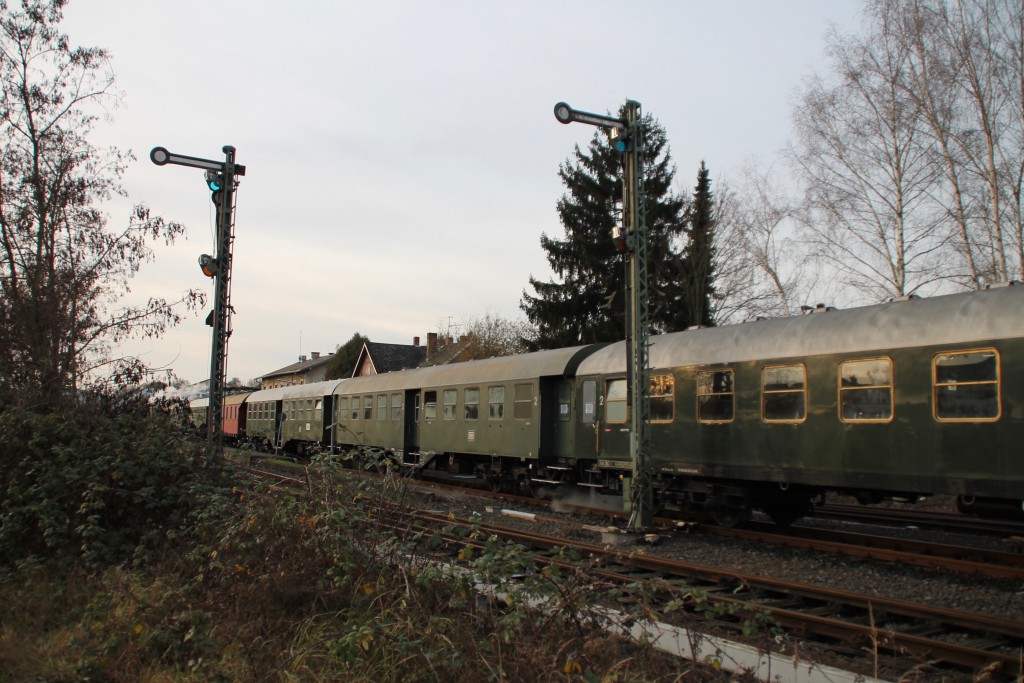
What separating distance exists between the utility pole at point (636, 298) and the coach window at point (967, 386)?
156 inches

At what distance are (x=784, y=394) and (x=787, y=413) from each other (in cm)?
27

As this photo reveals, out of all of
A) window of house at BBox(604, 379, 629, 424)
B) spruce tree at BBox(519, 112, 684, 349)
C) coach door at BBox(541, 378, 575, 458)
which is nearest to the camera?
window of house at BBox(604, 379, 629, 424)

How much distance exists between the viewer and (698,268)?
34469 millimetres

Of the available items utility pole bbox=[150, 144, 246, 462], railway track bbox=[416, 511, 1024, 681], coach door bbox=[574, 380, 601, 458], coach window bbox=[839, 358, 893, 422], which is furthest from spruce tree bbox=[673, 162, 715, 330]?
railway track bbox=[416, 511, 1024, 681]

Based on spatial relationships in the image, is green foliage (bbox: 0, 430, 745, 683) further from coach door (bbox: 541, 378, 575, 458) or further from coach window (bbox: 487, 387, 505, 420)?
coach window (bbox: 487, 387, 505, 420)

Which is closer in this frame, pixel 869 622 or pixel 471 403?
pixel 869 622

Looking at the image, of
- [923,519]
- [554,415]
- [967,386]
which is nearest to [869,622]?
[967,386]

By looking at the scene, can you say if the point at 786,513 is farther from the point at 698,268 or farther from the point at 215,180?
the point at 698,268

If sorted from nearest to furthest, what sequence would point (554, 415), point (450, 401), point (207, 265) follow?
point (207, 265) → point (554, 415) → point (450, 401)

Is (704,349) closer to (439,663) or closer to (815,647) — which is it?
(815,647)

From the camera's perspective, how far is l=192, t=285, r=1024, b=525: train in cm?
877

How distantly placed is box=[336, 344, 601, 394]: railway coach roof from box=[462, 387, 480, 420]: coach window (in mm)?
230

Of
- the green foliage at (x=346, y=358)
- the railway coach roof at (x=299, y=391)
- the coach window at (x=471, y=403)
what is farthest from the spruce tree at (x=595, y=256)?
the green foliage at (x=346, y=358)

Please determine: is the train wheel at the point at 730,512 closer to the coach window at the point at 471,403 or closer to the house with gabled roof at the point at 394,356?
the coach window at the point at 471,403
